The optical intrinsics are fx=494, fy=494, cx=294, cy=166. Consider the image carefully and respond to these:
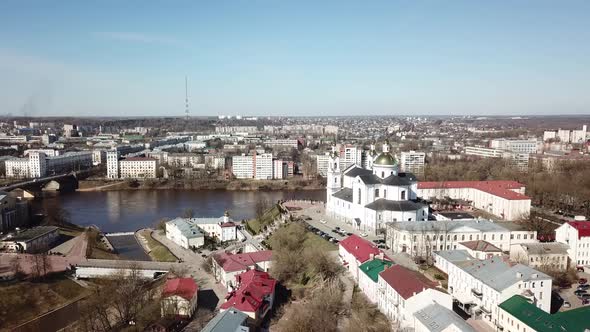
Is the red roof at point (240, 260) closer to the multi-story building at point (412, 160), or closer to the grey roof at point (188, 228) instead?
the grey roof at point (188, 228)

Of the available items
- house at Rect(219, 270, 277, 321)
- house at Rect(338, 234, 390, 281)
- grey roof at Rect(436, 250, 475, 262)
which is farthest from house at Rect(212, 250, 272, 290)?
grey roof at Rect(436, 250, 475, 262)

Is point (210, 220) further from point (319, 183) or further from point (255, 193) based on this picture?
point (319, 183)

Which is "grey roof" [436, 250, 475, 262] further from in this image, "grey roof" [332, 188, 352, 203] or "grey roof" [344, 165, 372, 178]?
"grey roof" [344, 165, 372, 178]

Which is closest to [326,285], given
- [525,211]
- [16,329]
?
[16,329]

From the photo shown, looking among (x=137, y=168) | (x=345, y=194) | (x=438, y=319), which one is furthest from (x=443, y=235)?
(x=137, y=168)

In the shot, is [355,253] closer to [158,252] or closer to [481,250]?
[481,250]
